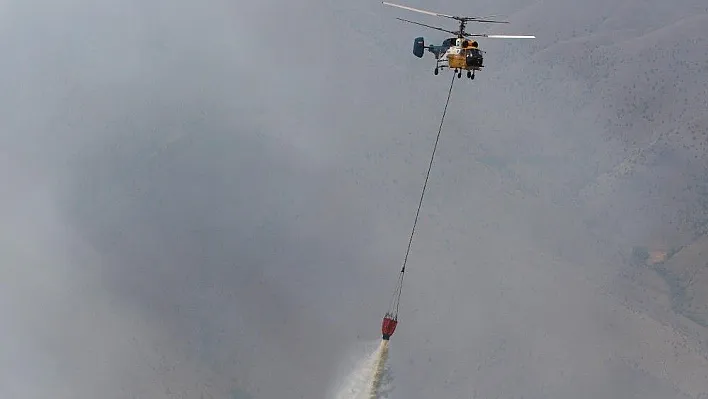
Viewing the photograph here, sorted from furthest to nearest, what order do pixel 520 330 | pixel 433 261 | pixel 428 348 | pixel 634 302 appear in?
pixel 634 302 → pixel 433 261 → pixel 520 330 → pixel 428 348

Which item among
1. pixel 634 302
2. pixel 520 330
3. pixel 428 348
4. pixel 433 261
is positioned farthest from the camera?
pixel 634 302

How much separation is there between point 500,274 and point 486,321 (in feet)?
45.7

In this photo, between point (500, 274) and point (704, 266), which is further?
point (704, 266)

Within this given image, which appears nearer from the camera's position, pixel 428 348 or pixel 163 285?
pixel 428 348

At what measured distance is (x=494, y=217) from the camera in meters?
189

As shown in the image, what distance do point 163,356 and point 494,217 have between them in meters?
71.4

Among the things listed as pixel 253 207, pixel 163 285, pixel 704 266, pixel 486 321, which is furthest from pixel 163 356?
pixel 704 266

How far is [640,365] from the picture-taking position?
15338 cm

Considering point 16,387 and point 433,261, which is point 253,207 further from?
point 16,387

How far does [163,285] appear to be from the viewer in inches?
6275

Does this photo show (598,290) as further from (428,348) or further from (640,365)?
(428,348)

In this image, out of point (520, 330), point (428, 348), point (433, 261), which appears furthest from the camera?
point (433, 261)

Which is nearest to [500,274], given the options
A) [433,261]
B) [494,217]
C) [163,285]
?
[433,261]

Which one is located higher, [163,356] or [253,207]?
[253,207]
